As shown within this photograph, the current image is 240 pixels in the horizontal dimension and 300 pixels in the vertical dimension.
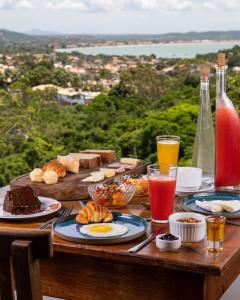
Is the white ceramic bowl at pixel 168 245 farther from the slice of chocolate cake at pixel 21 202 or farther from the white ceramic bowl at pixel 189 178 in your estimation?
the white ceramic bowl at pixel 189 178

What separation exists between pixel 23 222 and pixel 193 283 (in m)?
0.57

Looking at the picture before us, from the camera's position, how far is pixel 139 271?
142cm

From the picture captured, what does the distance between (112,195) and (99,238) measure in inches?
14.2

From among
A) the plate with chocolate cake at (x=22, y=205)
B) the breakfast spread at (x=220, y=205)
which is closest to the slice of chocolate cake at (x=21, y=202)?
the plate with chocolate cake at (x=22, y=205)

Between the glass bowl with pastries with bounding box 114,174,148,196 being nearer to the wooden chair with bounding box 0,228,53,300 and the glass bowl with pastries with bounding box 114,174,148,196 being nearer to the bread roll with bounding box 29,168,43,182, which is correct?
the bread roll with bounding box 29,168,43,182

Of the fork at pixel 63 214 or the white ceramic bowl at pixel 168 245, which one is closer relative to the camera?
the white ceramic bowl at pixel 168 245

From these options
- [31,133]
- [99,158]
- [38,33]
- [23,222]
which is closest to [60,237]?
[23,222]

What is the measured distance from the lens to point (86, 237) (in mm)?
1471

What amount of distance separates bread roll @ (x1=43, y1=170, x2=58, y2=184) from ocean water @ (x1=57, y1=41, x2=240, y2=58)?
463cm

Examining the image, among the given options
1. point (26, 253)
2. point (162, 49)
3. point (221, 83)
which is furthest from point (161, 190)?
point (162, 49)

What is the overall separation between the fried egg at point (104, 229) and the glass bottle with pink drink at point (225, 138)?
58cm

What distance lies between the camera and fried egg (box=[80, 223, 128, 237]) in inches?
59.1

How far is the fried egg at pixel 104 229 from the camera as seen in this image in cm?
150

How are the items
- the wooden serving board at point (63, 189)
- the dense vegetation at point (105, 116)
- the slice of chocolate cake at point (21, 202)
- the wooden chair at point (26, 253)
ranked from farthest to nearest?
the dense vegetation at point (105, 116), the wooden serving board at point (63, 189), the slice of chocolate cake at point (21, 202), the wooden chair at point (26, 253)
